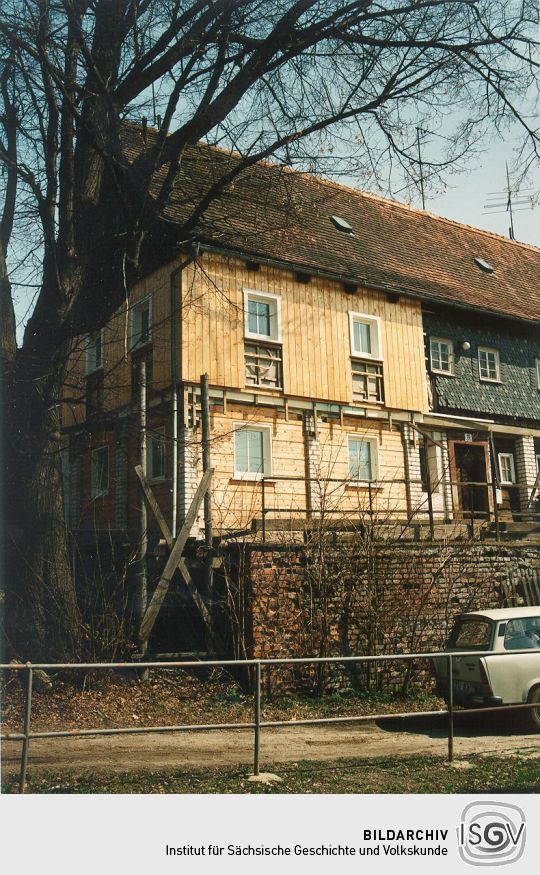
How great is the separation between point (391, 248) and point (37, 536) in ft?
47.1

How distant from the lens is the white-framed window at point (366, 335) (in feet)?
67.3

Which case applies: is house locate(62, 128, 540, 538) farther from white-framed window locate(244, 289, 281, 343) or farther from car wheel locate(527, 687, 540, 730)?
car wheel locate(527, 687, 540, 730)

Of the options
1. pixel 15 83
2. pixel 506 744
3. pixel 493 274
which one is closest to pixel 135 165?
pixel 15 83

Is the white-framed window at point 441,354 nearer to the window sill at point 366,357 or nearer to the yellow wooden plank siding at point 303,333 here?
the yellow wooden plank siding at point 303,333

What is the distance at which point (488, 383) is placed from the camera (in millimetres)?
23172

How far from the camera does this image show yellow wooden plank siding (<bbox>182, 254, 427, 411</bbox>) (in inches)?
704

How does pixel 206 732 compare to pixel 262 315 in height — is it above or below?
below

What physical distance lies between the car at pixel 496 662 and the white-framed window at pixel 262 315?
839 centimetres

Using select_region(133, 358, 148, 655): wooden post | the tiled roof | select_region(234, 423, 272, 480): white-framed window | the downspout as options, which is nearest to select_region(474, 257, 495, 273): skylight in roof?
the tiled roof

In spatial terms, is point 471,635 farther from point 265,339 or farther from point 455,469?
point 455,469

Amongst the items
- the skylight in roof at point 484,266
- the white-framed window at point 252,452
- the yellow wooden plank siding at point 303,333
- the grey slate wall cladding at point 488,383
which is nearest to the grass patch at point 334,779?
the white-framed window at point 252,452

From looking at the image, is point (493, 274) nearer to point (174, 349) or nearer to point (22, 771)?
point (174, 349)
